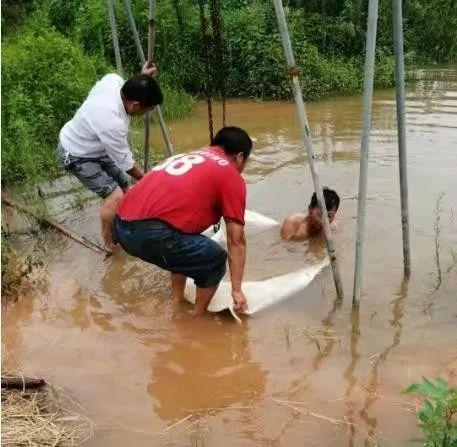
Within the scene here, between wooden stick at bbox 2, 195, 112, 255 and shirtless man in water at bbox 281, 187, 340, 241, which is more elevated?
wooden stick at bbox 2, 195, 112, 255

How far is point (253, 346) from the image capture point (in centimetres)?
392

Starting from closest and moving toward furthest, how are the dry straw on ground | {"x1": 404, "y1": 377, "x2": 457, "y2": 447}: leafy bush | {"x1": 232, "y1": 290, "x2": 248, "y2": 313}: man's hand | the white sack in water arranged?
{"x1": 404, "y1": 377, "x2": 457, "y2": 447}: leafy bush < the dry straw on ground < {"x1": 232, "y1": 290, "x2": 248, "y2": 313}: man's hand < the white sack in water

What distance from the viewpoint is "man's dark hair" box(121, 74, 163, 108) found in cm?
473

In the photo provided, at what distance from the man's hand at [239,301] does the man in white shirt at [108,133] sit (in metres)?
1.61

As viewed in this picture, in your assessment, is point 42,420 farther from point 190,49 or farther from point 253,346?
point 190,49

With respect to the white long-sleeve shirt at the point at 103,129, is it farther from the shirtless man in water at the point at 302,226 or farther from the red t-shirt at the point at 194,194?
the shirtless man in water at the point at 302,226

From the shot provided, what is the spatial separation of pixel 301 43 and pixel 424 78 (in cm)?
285

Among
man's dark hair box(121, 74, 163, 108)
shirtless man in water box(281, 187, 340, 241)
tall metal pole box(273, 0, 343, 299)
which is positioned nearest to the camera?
tall metal pole box(273, 0, 343, 299)

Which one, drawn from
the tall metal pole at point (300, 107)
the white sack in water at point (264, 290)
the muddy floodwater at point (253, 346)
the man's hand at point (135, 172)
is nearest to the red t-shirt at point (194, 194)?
the tall metal pole at point (300, 107)

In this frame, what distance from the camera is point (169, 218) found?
12.8ft

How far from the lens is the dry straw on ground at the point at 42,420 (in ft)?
9.45

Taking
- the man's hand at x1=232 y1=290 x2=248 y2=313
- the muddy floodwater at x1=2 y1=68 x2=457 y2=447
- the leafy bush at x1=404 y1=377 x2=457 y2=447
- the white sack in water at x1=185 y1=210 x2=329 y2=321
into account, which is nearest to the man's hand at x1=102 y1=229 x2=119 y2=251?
the muddy floodwater at x1=2 y1=68 x2=457 y2=447

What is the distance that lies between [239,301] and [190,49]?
9.52 m

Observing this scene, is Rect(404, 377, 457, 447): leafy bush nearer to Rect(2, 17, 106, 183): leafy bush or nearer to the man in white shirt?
the man in white shirt
